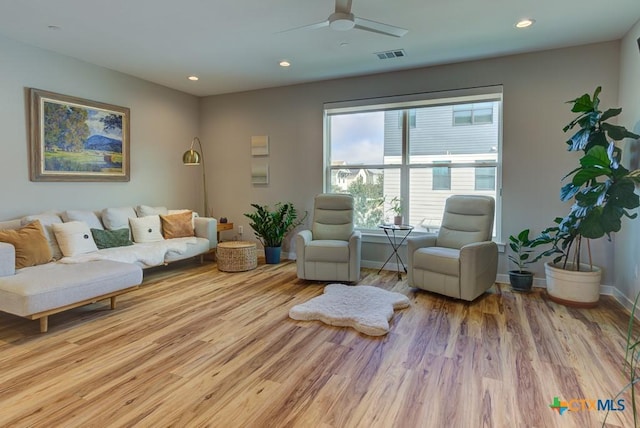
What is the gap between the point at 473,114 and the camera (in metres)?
4.35

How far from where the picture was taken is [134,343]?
8.47ft

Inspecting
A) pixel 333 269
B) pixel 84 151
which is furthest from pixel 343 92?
pixel 84 151

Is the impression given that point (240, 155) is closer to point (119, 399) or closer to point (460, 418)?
point (119, 399)

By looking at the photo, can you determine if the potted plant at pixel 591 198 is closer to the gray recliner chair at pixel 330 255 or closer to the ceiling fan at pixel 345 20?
the gray recliner chair at pixel 330 255

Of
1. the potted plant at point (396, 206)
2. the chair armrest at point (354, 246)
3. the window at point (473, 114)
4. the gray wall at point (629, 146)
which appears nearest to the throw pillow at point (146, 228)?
the chair armrest at point (354, 246)

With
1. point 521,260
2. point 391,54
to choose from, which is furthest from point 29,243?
point 521,260

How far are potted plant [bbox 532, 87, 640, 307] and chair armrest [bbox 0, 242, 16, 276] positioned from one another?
4.78 m

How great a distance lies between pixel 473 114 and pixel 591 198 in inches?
68.7

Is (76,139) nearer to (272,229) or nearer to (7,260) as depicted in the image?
(7,260)

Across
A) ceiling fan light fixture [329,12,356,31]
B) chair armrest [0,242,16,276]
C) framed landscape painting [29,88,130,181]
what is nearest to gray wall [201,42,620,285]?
framed landscape painting [29,88,130,181]

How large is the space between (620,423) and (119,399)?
256cm

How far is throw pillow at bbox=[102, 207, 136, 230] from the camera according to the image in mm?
4266

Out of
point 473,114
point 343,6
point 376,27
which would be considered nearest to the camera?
point 343,6

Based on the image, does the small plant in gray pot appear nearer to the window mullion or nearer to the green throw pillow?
the window mullion
